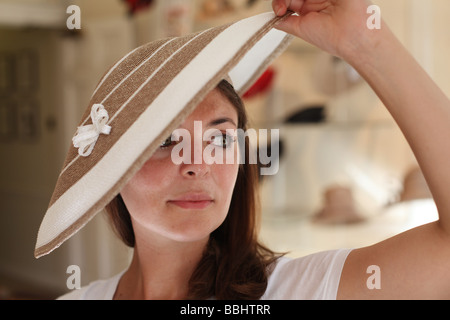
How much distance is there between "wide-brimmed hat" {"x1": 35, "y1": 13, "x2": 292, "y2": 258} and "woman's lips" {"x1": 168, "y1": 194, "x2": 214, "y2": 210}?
0.11 metres

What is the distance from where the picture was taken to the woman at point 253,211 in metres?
0.56

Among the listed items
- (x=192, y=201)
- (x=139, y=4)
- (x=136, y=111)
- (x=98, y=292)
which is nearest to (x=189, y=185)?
(x=192, y=201)

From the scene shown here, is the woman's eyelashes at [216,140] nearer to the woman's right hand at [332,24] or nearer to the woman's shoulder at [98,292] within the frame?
the woman's right hand at [332,24]

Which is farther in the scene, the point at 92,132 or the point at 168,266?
the point at 168,266

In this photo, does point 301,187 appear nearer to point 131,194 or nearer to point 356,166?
point 356,166

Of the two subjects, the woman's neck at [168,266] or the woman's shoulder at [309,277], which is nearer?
the woman's shoulder at [309,277]

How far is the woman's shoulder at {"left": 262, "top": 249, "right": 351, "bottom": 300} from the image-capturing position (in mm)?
665

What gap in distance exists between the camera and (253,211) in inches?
32.2

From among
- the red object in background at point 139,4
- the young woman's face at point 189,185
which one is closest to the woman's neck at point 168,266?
the young woman's face at point 189,185

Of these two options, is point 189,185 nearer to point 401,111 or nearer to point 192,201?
point 192,201

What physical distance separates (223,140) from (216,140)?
0.01 metres

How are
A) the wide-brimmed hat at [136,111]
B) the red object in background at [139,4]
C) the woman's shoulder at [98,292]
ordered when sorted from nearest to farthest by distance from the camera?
the wide-brimmed hat at [136,111]
the woman's shoulder at [98,292]
the red object in background at [139,4]

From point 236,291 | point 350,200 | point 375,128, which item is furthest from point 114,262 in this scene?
point 236,291
